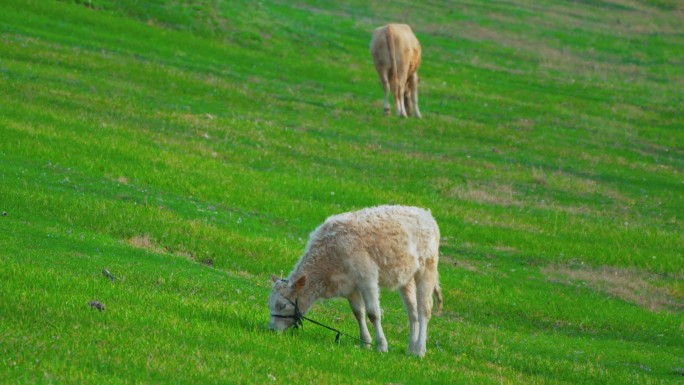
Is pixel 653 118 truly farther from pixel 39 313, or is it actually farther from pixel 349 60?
pixel 39 313

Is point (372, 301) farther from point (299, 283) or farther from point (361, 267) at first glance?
point (299, 283)

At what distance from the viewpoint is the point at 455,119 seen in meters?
46.1

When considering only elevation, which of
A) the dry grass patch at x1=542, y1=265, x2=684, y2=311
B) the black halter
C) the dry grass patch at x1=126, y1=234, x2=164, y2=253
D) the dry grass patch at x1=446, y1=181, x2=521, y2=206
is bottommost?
the dry grass patch at x1=446, y1=181, x2=521, y2=206

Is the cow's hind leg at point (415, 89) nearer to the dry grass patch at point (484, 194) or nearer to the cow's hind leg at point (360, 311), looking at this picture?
the dry grass patch at point (484, 194)

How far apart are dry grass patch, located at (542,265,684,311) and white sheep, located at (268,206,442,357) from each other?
1025cm

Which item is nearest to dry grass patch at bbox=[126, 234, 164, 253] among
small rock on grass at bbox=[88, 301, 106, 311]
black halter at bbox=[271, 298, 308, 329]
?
black halter at bbox=[271, 298, 308, 329]

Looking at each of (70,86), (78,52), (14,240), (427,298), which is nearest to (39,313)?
(427,298)

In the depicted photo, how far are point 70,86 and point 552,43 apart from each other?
48.9 metres

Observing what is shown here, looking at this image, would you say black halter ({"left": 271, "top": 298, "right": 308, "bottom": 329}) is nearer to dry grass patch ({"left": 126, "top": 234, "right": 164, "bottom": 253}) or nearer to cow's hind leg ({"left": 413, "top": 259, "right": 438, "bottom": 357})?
cow's hind leg ({"left": 413, "top": 259, "right": 438, "bottom": 357})

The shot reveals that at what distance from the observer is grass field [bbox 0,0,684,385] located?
1300 cm

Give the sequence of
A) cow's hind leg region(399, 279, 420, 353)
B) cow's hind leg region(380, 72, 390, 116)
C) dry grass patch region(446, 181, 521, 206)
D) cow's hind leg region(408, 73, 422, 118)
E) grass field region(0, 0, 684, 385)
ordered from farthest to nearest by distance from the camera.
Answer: cow's hind leg region(408, 73, 422, 118), cow's hind leg region(380, 72, 390, 116), dry grass patch region(446, 181, 521, 206), cow's hind leg region(399, 279, 420, 353), grass field region(0, 0, 684, 385)

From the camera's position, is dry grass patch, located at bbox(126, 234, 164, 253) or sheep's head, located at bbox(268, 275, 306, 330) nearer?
sheep's head, located at bbox(268, 275, 306, 330)

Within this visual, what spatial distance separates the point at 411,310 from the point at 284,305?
2085 millimetres

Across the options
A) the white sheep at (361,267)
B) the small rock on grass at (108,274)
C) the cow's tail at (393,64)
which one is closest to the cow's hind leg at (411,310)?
the white sheep at (361,267)
